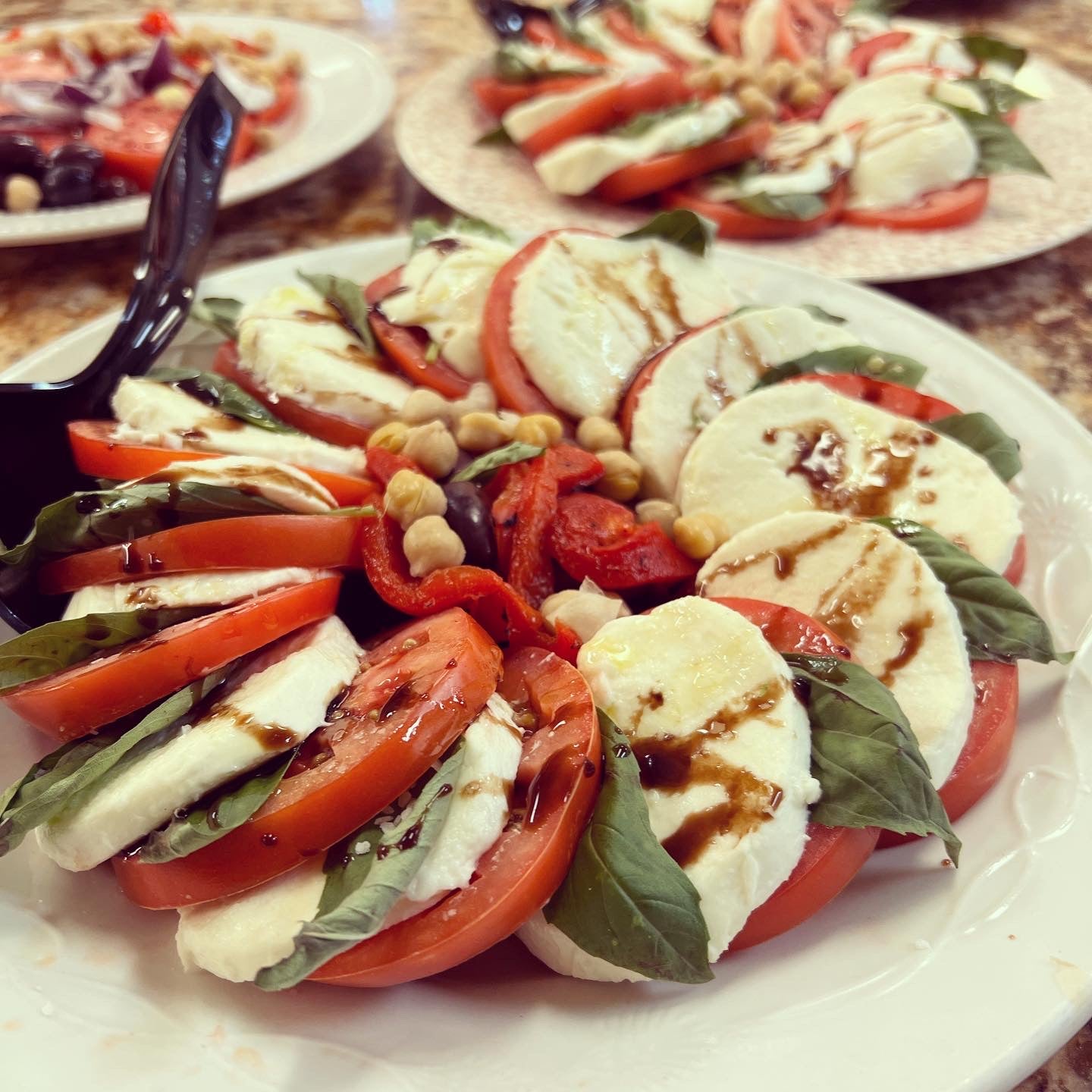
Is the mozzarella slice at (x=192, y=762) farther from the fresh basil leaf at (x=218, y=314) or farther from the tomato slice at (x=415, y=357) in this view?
the fresh basil leaf at (x=218, y=314)

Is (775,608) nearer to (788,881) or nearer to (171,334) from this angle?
(788,881)

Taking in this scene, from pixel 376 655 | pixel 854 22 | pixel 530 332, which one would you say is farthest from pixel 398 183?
pixel 376 655

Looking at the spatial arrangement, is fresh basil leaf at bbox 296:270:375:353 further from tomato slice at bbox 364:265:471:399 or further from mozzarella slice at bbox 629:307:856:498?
mozzarella slice at bbox 629:307:856:498

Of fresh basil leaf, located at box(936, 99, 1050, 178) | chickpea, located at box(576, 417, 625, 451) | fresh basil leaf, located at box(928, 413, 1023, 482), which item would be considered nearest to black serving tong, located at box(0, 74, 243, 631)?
chickpea, located at box(576, 417, 625, 451)

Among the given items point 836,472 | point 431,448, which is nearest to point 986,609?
point 836,472

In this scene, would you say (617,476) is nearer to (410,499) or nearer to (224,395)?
(410,499)

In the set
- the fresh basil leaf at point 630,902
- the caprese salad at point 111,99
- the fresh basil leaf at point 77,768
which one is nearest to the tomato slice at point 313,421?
the fresh basil leaf at point 77,768
